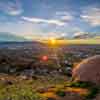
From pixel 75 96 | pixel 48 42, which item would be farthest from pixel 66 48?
pixel 75 96

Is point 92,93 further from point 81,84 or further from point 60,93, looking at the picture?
point 81,84

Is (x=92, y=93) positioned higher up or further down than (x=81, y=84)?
further down

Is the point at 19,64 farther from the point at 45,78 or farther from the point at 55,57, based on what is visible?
the point at 45,78

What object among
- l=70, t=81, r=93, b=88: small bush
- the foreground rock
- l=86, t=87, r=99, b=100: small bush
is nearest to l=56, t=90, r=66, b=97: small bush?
l=86, t=87, r=99, b=100: small bush

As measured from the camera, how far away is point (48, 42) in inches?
658

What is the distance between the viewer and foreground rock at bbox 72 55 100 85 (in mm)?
11836

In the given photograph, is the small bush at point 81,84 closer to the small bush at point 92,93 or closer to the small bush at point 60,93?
the small bush at point 92,93

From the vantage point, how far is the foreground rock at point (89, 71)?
11836 mm

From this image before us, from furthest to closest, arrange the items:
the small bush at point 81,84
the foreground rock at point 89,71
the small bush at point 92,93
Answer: the foreground rock at point 89,71 → the small bush at point 81,84 → the small bush at point 92,93

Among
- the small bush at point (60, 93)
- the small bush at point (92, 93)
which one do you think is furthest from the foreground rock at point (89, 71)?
Result: the small bush at point (60, 93)

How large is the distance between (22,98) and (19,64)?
11046 millimetres

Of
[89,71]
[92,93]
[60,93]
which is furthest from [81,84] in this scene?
[60,93]

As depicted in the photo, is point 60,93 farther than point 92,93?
No

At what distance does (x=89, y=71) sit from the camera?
12133 mm
